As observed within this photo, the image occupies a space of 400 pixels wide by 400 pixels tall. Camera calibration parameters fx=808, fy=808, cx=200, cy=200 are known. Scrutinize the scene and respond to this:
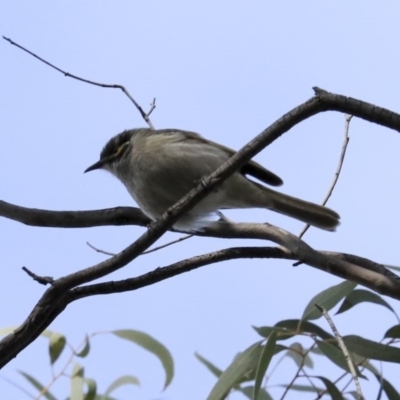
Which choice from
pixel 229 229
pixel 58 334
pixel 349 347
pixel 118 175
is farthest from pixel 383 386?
pixel 118 175

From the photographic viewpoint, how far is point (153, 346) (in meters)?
2.94

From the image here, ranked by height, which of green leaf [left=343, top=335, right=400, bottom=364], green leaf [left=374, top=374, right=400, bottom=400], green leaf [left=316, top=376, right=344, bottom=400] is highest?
green leaf [left=343, top=335, right=400, bottom=364]

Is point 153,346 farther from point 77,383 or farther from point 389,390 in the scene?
point 389,390

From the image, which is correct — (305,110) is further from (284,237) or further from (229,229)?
(229,229)

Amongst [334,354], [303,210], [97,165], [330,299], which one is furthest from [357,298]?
[97,165]

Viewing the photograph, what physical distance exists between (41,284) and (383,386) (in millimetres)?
1076

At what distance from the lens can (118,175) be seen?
3398 millimetres

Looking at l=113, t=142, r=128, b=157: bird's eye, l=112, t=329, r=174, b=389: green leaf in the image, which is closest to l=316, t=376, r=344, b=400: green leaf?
l=112, t=329, r=174, b=389: green leaf

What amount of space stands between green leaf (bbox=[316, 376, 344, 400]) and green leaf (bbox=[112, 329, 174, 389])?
2.13 feet

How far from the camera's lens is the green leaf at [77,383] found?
2.92m

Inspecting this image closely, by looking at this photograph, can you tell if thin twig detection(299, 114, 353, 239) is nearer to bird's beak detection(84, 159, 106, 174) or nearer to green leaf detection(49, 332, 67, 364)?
green leaf detection(49, 332, 67, 364)

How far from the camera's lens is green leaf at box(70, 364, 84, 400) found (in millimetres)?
2916

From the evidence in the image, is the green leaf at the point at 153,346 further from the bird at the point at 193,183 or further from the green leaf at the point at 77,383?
the bird at the point at 193,183

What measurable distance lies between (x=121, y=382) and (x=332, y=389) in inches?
38.2
